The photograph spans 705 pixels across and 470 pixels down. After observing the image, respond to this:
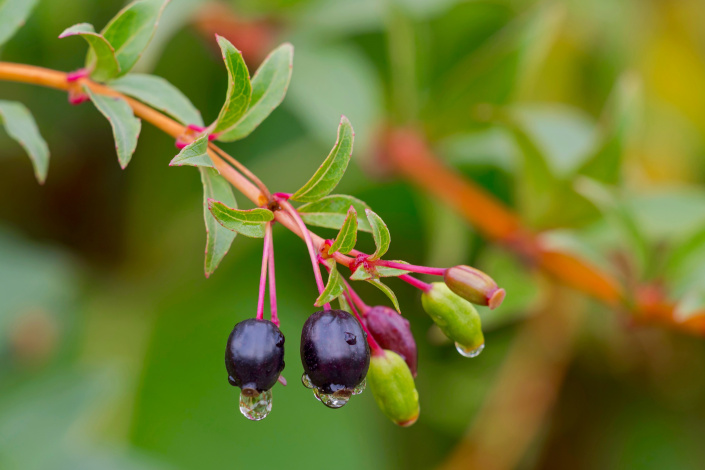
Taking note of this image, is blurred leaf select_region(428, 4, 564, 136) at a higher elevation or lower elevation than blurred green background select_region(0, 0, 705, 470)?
higher

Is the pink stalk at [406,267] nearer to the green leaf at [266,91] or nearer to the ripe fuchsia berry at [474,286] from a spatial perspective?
the ripe fuchsia berry at [474,286]

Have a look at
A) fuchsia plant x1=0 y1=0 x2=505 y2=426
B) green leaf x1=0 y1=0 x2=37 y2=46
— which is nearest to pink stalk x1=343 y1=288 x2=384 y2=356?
fuchsia plant x1=0 y1=0 x2=505 y2=426

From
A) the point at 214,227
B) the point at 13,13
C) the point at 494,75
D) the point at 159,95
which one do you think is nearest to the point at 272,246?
the point at 214,227

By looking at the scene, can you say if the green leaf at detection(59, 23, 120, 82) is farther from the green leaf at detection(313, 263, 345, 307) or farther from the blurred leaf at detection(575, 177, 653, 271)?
the blurred leaf at detection(575, 177, 653, 271)

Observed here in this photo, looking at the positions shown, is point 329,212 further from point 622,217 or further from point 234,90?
point 622,217

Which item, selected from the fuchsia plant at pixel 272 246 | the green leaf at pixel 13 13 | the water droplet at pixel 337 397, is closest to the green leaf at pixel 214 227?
the fuchsia plant at pixel 272 246

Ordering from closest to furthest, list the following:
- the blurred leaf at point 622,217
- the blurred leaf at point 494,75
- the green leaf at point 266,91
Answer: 1. the green leaf at point 266,91
2. the blurred leaf at point 622,217
3. the blurred leaf at point 494,75
